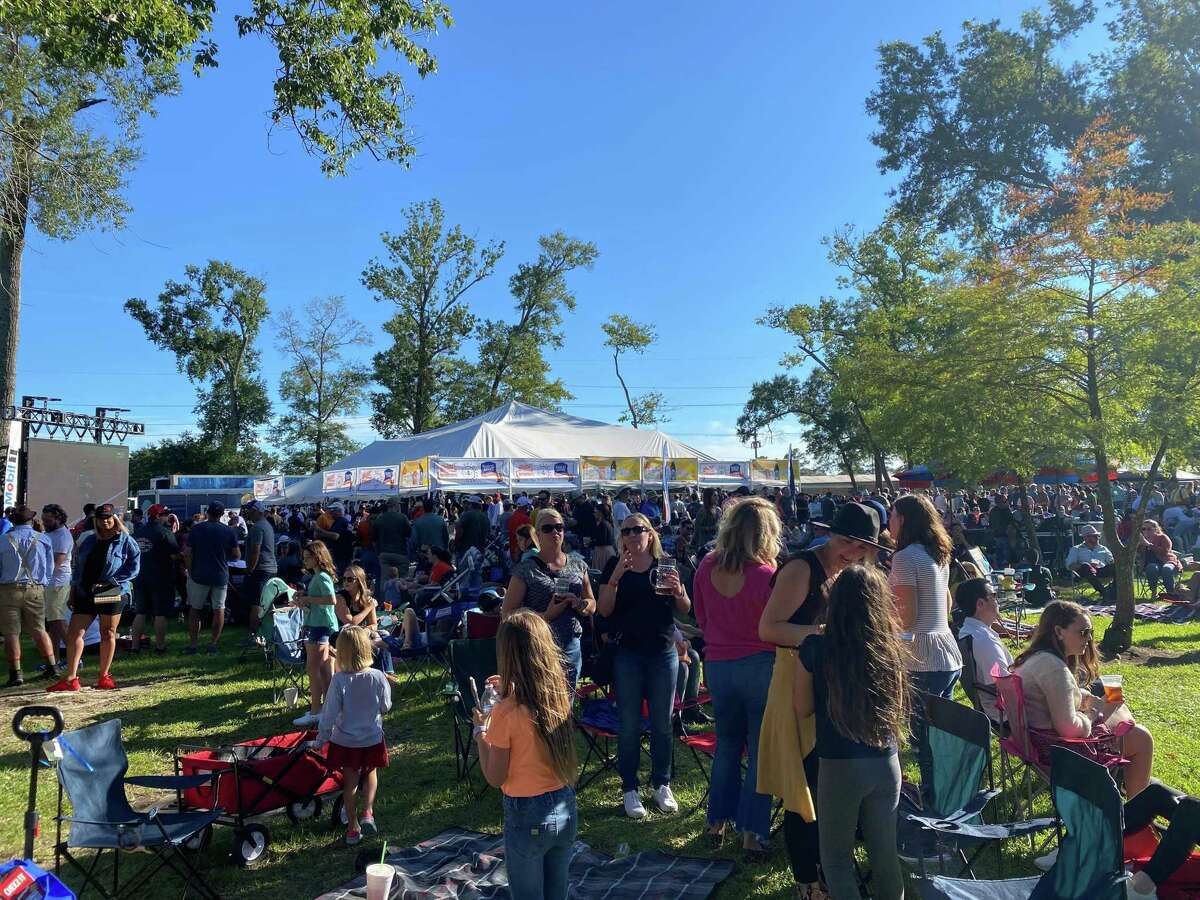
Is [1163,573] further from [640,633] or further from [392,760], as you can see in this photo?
[392,760]

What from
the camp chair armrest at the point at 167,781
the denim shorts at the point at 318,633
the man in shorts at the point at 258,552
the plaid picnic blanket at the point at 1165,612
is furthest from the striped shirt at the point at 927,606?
the man in shorts at the point at 258,552

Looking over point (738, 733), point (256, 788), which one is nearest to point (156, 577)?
point (256, 788)

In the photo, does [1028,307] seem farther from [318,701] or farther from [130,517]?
[130,517]

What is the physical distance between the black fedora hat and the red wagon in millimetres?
2913

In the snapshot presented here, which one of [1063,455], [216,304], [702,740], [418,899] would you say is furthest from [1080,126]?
[216,304]

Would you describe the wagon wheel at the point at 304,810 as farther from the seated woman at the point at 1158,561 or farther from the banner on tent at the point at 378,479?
the banner on tent at the point at 378,479

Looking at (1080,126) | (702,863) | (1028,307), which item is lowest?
(702,863)

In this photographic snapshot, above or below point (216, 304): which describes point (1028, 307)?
below

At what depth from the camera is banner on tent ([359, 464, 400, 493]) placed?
17578 millimetres

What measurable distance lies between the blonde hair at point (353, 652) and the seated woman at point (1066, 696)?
10.9ft

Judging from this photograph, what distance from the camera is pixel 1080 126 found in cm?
2078

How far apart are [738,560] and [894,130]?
→ 24.1 metres

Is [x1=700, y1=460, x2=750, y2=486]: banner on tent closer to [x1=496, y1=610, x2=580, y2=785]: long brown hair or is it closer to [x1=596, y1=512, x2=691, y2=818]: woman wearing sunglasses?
[x1=596, y1=512, x2=691, y2=818]: woman wearing sunglasses

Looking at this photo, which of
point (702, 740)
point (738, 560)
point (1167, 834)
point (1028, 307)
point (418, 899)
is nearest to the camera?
point (1167, 834)
